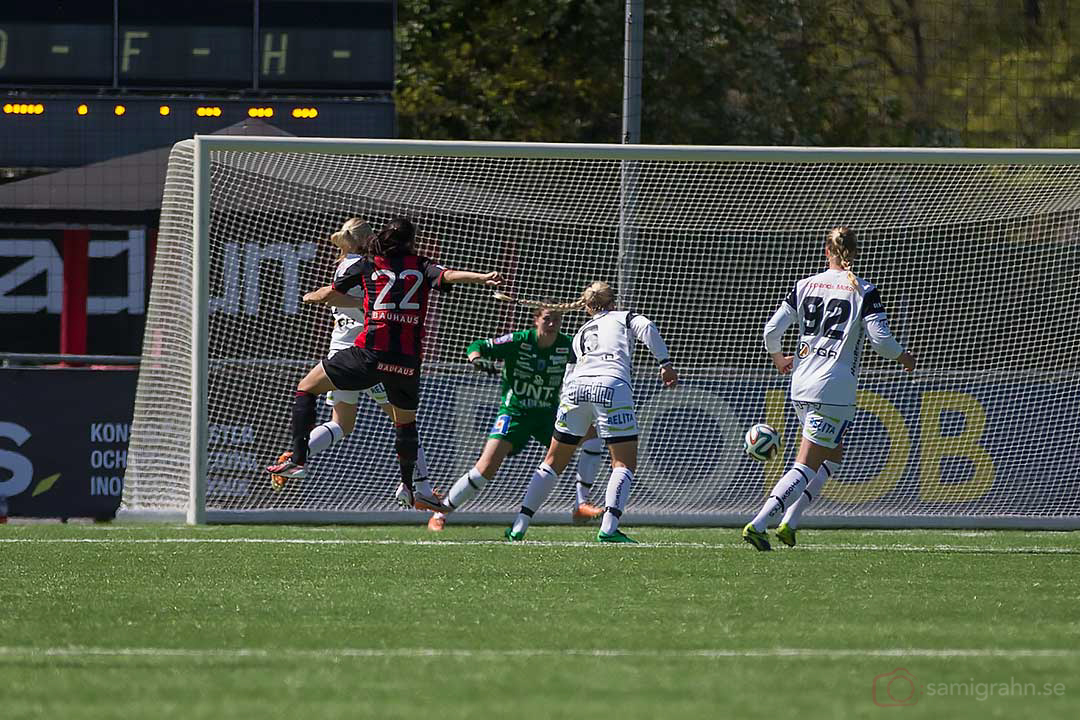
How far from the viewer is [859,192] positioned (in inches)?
476

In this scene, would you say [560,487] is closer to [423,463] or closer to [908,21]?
[423,463]

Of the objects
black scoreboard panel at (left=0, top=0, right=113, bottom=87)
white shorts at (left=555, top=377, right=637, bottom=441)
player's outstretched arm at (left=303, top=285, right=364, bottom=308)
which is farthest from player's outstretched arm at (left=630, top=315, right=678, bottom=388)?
black scoreboard panel at (left=0, top=0, right=113, bottom=87)

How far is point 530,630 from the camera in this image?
20.6 ft

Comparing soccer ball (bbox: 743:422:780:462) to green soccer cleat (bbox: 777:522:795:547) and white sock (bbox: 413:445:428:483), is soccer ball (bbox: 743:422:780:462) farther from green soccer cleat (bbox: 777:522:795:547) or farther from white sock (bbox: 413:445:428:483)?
white sock (bbox: 413:445:428:483)

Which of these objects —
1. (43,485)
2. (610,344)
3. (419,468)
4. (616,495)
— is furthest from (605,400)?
(43,485)

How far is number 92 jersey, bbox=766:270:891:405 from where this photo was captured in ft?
29.9

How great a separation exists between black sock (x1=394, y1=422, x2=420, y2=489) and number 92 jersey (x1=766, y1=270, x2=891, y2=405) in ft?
7.85

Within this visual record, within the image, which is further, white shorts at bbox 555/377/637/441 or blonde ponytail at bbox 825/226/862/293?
white shorts at bbox 555/377/637/441

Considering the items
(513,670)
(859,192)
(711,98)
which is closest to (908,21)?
(711,98)

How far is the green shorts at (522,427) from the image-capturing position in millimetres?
10781

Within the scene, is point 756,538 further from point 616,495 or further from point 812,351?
point 812,351

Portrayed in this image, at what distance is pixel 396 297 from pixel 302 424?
110 centimetres

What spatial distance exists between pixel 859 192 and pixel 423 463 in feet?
12.9

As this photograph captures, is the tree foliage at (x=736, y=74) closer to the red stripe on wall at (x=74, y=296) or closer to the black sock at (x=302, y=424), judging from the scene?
the red stripe on wall at (x=74, y=296)
